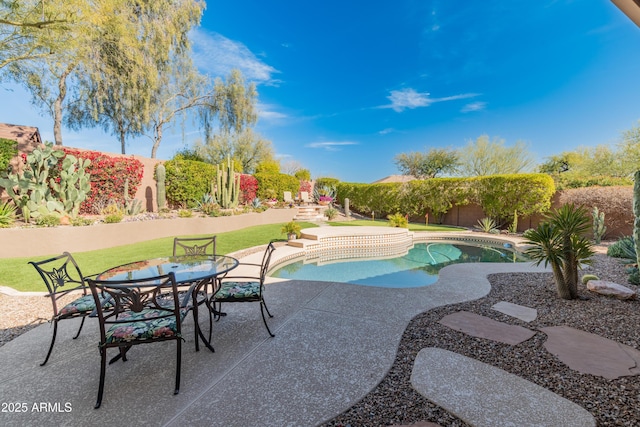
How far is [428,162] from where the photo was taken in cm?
2862

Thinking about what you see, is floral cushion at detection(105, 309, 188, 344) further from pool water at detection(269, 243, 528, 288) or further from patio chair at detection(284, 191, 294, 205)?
patio chair at detection(284, 191, 294, 205)

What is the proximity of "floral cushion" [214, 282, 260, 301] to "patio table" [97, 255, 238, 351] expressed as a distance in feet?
0.55

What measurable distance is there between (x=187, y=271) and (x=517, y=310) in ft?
13.3

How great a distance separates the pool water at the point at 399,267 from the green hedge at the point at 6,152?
7.49 m

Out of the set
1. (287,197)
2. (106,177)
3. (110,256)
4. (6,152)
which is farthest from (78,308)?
(287,197)

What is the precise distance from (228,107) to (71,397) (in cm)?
1766

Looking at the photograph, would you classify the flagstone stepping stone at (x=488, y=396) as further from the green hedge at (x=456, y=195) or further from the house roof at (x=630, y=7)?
the green hedge at (x=456, y=195)

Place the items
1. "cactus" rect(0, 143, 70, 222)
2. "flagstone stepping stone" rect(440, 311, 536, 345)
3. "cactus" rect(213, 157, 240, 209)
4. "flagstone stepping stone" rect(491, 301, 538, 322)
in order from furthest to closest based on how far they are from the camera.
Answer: "cactus" rect(213, 157, 240, 209) < "cactus" rect(0, 143, 70, 222) < "flagstone stepping stone" rect(491, 301, 538, 322) < "flagstone stepping stone" rect(440, 311, 536, 345)

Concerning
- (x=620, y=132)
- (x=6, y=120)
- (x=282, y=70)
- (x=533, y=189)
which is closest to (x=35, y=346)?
(x=6, y=120)

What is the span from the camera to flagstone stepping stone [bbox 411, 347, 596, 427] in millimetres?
1658

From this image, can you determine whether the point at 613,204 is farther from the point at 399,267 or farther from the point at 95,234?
the point at 95,234

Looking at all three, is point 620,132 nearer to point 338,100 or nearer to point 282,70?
point 338,100

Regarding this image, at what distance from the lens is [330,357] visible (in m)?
2.37

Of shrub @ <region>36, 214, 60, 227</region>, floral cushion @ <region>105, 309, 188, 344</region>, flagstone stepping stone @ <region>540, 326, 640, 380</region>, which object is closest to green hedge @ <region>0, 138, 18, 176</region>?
shrub @ <region>36, 214, 60, 227</region>
